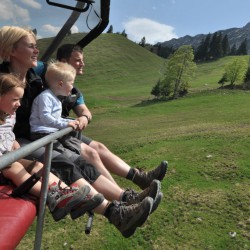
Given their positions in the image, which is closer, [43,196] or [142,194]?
[43,196]

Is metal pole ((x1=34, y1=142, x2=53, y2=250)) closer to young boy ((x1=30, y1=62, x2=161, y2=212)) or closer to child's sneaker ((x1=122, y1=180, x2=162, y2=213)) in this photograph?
young boy ((x1=30, y1=62, x2=161, y2=212))

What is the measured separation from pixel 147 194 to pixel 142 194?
0.11 m

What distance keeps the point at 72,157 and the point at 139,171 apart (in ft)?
4.38

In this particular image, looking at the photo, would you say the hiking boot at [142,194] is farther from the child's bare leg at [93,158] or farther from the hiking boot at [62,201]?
the hiking boot at [62,201]

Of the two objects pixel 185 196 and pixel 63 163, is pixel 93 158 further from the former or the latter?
pixel 185 196

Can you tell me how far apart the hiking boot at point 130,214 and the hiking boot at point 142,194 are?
11.7 inches

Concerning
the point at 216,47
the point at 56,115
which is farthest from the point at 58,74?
the point at 216,47

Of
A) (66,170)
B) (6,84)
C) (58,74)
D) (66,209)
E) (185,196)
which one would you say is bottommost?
(185,196)

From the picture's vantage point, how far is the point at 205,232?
38.8 ft

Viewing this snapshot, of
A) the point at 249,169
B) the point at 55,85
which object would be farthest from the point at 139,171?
the point at 249,169

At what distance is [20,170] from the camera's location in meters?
3.79

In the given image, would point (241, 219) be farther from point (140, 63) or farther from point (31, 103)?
point (140, 63)

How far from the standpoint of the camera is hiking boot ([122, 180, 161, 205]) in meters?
4.55

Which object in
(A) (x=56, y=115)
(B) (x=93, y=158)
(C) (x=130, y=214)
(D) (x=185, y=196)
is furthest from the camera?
(D) (x=185, y=196)
